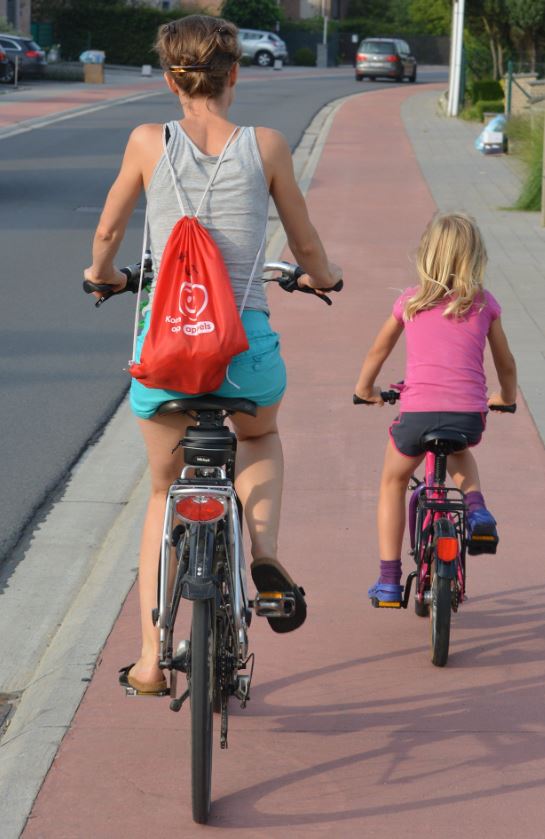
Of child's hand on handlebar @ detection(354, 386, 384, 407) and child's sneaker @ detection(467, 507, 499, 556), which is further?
child's hand on handlebar @ detection(354, 386, 384, 407)

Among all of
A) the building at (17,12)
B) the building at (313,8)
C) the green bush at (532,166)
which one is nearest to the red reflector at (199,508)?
the green bush at (532,166)

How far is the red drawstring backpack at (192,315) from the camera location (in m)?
3.49

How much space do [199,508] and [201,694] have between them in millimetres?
478

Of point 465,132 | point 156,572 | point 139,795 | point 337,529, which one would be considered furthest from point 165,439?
point 465,132

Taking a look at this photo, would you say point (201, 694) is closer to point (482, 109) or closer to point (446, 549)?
point (446, 549)

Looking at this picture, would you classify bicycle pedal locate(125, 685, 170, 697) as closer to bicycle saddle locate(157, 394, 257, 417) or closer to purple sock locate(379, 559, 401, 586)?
bicycle saddle locate(157, 394, 257, 417)

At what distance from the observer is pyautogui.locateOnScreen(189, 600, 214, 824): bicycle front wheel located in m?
3.36

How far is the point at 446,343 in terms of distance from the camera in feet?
14.9

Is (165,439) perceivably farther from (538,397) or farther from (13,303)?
(13,303)

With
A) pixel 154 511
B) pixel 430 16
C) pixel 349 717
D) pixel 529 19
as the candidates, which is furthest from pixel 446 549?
pixel 430 16

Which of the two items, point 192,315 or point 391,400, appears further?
point 391,400

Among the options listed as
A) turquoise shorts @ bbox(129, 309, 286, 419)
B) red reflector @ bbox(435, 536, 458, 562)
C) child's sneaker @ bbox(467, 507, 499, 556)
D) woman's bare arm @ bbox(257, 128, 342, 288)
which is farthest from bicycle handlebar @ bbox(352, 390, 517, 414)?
turquoise shorts @ bbox(129, 309, 286, 419)

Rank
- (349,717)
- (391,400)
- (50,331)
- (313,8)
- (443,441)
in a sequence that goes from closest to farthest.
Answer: (349,717), (443,441), (391,400), (50,331), (313,8)

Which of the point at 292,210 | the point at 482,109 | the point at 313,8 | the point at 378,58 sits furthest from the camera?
the point at 313,8
